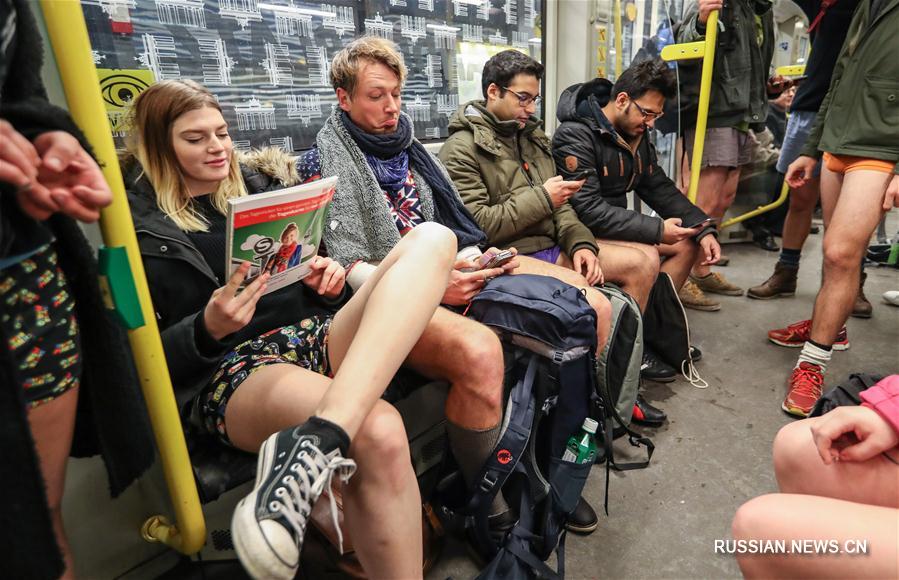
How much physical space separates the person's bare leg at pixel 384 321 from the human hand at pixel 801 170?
2.00 metres

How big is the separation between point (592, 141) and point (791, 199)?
133cm

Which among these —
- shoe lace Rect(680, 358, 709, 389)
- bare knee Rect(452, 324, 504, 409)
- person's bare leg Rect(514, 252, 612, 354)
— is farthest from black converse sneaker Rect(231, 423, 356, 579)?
shoe lace Rect(680, 358, 709, 389)

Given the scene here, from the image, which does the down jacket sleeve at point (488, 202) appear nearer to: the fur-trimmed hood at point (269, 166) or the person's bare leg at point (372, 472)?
the fur-trimmed hood at point (269, 166)

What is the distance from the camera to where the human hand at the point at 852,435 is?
883mm

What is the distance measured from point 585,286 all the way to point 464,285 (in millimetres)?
508

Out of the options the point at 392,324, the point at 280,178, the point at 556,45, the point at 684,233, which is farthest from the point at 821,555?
the point at 556,45

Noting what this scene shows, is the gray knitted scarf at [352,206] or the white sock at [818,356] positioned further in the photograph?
the white sock at [818,356]

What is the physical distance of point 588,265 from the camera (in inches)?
84.7

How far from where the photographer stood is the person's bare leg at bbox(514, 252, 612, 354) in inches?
71.6

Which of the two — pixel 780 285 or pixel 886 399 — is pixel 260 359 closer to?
pixel 886 399

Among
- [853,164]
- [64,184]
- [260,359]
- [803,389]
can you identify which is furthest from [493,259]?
[853,164]

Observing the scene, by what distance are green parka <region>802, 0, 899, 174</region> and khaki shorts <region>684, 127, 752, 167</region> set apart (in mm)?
780

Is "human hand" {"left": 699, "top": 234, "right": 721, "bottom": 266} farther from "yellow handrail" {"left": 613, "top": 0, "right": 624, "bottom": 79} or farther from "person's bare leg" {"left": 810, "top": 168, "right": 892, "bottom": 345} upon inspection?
"yellow handrail" {"left": 613, "top": 0, "right": 624, "bottom": 79}

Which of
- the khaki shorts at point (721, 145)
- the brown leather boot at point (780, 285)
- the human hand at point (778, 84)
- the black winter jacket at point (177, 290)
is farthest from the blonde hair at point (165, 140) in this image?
the human hand at point (778, 84)
